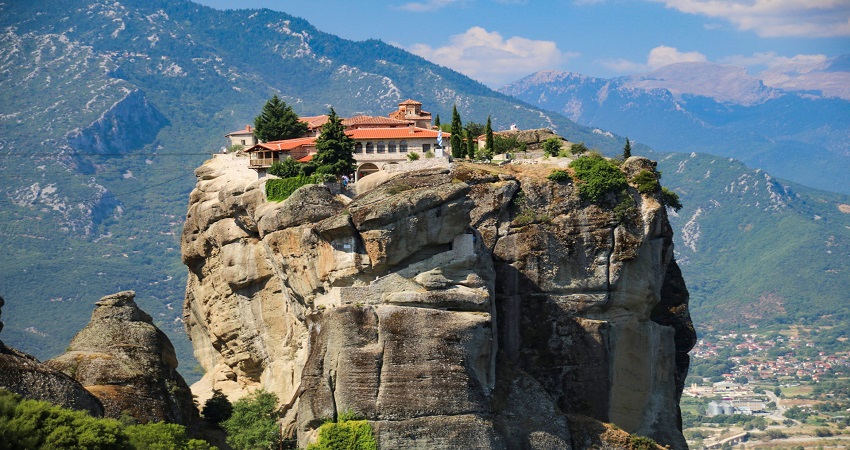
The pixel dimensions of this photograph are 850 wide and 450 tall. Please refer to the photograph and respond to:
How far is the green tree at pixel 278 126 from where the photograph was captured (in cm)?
8918

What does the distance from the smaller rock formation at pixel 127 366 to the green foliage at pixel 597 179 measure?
2249 centimetres

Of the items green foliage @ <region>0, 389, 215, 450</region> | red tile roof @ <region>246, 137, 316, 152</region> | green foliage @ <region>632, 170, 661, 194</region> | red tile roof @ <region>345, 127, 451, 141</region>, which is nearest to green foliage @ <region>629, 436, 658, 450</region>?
green foliage @ <region>632, 170, 661, 194</region>

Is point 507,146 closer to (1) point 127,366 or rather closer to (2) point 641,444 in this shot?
(2) point 641,444

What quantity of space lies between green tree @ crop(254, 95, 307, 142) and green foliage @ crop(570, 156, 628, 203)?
2018 cm

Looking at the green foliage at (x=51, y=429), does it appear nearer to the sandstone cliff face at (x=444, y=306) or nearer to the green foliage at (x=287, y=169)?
the sandstone cliff face at (x=444, y=306)

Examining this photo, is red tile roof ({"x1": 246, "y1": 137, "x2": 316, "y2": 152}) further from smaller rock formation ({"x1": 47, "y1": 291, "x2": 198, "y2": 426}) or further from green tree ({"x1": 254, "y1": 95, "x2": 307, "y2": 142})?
smaller rock formation ({"x1": 47, "y1": 291, "x2": 198, "y2": 426})

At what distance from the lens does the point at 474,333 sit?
63062 millimetres

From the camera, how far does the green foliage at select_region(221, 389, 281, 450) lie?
6962 centimetres

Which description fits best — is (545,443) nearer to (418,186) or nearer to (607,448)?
(607,448)

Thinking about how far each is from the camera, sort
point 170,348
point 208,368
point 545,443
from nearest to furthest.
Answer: point 545,443, point 170,348, point 208,368

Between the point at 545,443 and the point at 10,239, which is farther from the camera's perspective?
the point at 10,239

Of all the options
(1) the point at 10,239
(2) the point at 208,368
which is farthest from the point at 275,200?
(1) the point at 10,239

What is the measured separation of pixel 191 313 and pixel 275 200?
54.7ft

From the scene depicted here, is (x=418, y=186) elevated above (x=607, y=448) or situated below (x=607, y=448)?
above
